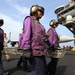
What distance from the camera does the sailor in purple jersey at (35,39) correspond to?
178 inches

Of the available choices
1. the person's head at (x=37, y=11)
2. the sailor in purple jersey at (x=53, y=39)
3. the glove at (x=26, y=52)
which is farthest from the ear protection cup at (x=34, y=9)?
the sailor in purple jersey at (x=53, y=39)

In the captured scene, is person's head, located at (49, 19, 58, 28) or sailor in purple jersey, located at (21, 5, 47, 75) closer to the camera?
sailor in purple jersey, located at (21, 5, 47, 75)

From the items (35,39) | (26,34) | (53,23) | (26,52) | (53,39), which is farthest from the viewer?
(53,23)

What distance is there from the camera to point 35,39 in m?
4.67

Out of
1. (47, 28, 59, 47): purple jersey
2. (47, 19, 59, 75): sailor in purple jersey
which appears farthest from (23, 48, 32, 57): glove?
(47, 28, 59, 47): purple jersey

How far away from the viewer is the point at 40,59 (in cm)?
465

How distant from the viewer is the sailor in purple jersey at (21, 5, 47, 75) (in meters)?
4.52

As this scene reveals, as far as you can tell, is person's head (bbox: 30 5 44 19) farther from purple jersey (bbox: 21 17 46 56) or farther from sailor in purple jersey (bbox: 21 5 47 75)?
purple jersey (bbox: 21 17 46 56)

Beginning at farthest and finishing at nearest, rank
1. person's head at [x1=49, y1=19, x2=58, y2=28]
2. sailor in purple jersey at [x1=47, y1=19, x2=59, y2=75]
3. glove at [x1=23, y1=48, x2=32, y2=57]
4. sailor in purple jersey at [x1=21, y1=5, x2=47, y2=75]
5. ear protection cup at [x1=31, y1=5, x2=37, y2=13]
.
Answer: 1. person's head at [x1=49, y1=19, x2=58, y2=28]
2. sailor in purple jersey at [x1=47, y1=19, x2=59, y2=75]
3. ear protection cup at [x1=31, y1=5, x2=37, y2=13]
4. sailor in purple jersey at [x1=21, y1=5, x2=47, y2=75]
5. glove at [x1=23, y1=48, x2=32, y2=57]

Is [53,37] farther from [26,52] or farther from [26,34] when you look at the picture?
[26,52]

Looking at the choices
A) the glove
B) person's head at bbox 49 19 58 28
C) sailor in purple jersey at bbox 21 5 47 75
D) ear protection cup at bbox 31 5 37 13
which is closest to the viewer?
the glove

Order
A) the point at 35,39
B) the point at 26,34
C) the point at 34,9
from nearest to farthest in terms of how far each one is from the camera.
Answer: the point at 26,34
the point at 35,39
the point at 34,9

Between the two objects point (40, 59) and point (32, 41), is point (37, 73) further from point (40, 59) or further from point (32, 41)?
point (32, 41)

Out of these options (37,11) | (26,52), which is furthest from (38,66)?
(37,11)
